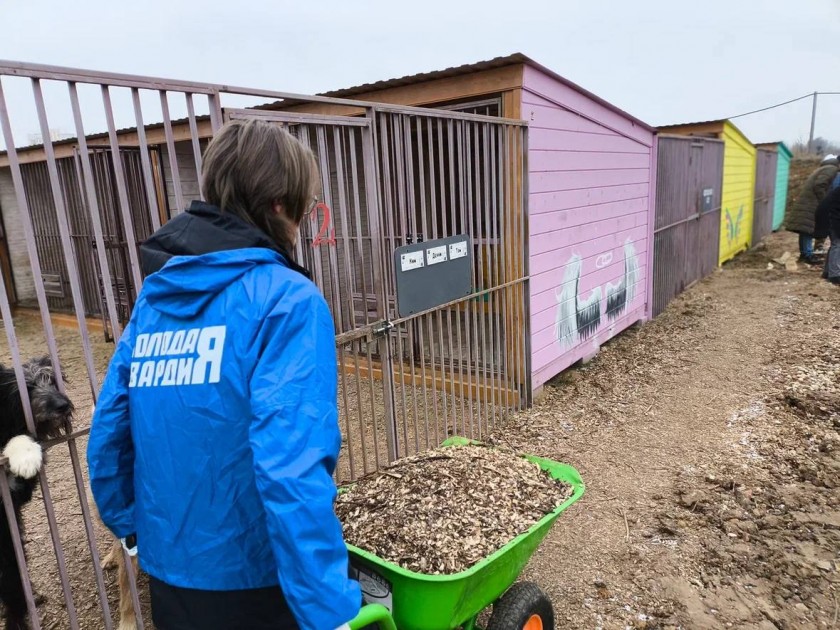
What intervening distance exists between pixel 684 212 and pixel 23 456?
33.6 feet

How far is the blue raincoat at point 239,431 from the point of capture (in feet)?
4.06

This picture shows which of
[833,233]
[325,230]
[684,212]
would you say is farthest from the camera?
[684,212]

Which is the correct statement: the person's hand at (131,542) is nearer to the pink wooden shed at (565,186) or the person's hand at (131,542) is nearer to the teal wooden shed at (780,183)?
the pink wooden shed at (565,186)

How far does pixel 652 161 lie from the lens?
27.0 ft

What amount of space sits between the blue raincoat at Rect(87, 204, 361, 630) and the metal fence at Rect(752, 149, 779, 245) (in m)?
18.2

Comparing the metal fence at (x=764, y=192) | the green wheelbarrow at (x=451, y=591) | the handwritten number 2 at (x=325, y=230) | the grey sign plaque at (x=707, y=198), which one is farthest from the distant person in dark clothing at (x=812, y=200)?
the green wheelbarrow at (x=451, y=591)

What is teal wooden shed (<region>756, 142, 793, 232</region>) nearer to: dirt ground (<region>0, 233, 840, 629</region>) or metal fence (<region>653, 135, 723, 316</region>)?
metal fence (<region>653, 135, 723, 316</region>)

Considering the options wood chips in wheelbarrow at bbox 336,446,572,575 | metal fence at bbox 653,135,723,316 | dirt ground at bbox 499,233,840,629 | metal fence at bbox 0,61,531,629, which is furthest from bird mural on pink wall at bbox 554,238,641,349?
wood chips in wheelbarrow at bbox 336,446,572,575

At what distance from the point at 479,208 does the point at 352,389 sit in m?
2.09

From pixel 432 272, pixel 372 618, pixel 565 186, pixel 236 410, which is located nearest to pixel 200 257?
pixel 236 410

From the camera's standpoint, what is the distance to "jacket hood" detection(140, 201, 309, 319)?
1370mm

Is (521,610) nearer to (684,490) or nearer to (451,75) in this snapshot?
(684,490)

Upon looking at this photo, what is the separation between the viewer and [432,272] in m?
3.97

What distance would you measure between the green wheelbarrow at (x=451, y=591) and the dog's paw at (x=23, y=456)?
1087 mm
